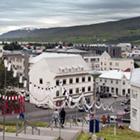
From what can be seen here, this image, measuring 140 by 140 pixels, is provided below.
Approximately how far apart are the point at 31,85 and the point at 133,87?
75.2 ft

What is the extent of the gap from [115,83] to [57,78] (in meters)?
16.4

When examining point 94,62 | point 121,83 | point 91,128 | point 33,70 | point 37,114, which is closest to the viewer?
point 91,128

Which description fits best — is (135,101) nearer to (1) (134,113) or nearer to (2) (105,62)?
(1) (134,113)

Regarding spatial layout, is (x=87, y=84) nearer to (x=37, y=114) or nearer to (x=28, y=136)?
(x=37, y=114)

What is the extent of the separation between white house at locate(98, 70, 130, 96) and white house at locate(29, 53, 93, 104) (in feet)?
32.1

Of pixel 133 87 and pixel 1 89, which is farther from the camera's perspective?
pixel 1 89

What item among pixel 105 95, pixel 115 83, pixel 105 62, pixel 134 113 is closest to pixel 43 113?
pixel 134 113

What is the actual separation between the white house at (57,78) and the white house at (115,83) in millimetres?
9793

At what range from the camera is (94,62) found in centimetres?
8769

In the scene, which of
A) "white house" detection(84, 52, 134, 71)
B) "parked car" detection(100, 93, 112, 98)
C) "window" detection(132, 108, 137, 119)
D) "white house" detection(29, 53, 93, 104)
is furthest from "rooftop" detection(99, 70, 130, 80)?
"window" detection(132, 108, 137, 119)

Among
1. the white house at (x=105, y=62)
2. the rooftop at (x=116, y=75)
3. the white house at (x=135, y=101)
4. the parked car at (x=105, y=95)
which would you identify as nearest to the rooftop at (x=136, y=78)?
the white house at (x=135, y=101)

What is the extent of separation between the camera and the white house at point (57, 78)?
5256cm

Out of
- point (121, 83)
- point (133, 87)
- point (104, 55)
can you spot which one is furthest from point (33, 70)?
point (104, 55)

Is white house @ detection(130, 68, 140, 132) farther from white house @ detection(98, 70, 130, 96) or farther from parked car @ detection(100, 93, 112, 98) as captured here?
white house @ detection(98, 70, 130, 96)
